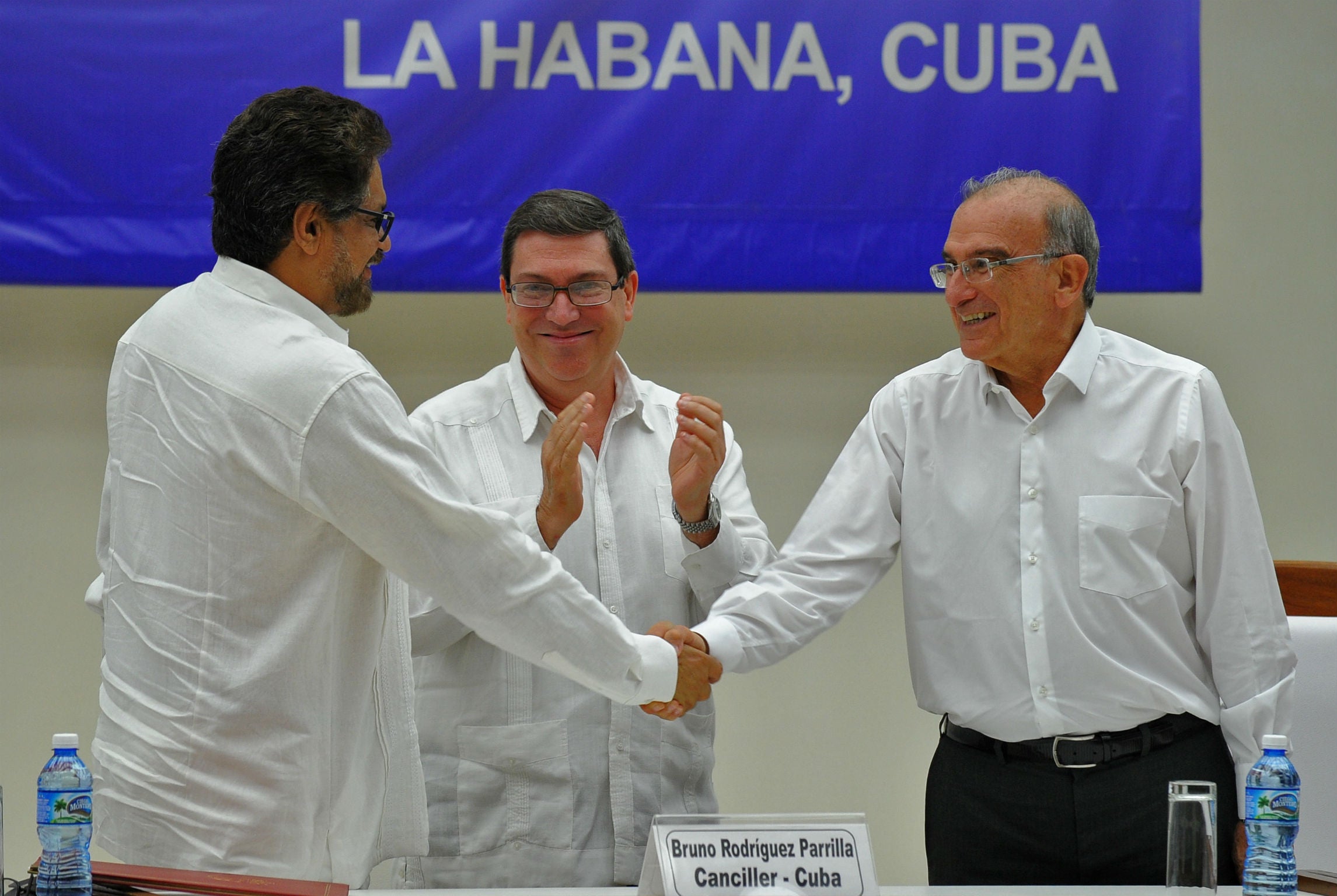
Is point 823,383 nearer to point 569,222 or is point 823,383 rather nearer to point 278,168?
point 569,222

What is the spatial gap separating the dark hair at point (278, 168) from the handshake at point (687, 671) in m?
0.90

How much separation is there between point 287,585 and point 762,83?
189 cm

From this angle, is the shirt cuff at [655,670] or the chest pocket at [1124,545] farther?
the chest pocket at [1124,545]

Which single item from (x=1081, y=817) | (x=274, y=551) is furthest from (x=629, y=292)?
(x=1081, y=817)

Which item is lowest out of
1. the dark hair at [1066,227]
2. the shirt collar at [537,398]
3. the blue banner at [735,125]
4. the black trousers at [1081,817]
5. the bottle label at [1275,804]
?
the black trousers at [1081,817]

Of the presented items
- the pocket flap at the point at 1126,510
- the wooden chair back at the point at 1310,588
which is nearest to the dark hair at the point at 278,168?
the pocket flap at the point at 1126,510

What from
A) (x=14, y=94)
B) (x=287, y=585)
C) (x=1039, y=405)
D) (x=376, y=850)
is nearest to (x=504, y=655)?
(x=376, y=850)

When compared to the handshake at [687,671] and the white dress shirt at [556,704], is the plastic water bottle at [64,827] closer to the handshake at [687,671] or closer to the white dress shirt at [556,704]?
the white dress shirt at [556,704]

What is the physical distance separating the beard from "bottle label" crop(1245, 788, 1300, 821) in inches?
55.7

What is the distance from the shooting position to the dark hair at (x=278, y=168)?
1915 mm

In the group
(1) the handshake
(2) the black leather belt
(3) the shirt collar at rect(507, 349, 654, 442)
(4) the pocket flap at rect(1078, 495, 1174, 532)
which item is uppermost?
(3) the shirt collar at rect(507, 349, 654, 442)

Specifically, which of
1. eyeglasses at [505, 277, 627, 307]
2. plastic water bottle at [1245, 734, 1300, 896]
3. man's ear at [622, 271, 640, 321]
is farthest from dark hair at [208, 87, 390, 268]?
plastic water bottle at [1245, 734, 1300, 896]

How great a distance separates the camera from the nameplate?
5.53 ft

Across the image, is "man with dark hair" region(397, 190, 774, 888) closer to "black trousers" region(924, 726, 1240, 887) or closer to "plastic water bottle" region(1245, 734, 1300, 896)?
"black trousers" region(924, 726, 1240, 887)
